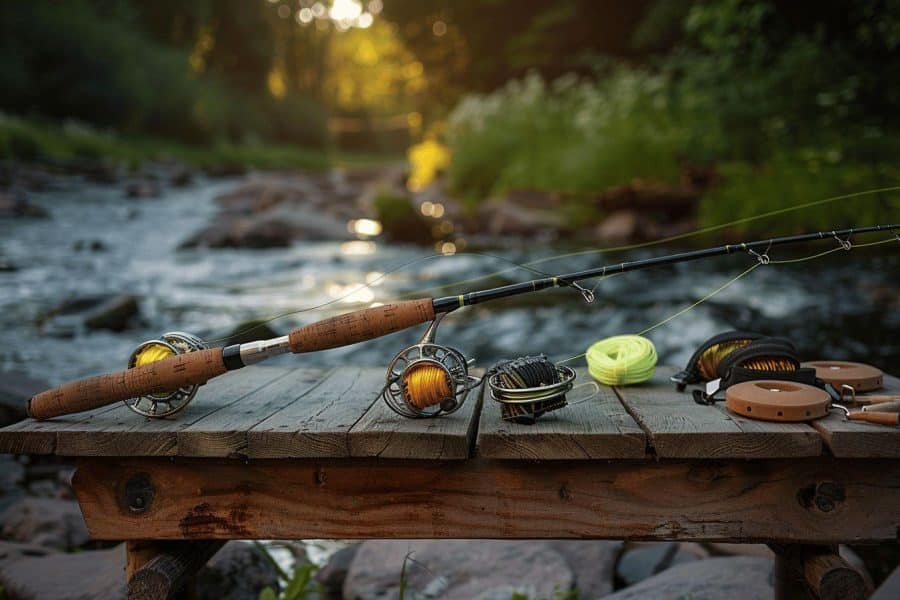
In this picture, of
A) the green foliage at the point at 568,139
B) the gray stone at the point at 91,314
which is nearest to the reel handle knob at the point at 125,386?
the gray stone at the point at 91,314

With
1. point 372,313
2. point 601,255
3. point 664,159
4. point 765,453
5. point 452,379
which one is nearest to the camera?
point 765,453

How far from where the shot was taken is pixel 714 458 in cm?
205

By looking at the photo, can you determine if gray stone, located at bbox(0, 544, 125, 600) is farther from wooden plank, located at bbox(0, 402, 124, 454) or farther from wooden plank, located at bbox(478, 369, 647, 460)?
wooden plank, located at bbox(478, 369, 647, 460)

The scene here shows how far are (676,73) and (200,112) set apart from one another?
20.2 metres

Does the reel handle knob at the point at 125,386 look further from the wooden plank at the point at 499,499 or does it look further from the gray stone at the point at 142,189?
the gray stone at the point at 142,189

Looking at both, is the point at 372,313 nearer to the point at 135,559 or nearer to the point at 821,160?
the point at 135,559

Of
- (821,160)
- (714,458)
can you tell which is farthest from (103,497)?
(821,160)

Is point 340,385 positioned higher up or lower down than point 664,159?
lower down

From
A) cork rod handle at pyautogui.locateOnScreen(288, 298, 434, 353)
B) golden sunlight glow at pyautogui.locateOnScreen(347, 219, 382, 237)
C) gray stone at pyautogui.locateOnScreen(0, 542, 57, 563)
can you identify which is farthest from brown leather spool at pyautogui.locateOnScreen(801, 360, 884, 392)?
golden sunlight glow at pyautogui.locateOnScreen(347, 219, 382, 237)

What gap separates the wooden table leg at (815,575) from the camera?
82.6 inches

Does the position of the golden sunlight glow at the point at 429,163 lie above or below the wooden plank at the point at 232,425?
above

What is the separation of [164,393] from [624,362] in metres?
1.39

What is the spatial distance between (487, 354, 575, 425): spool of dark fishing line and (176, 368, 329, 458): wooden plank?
65cm

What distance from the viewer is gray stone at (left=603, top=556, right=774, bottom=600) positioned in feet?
9.79
